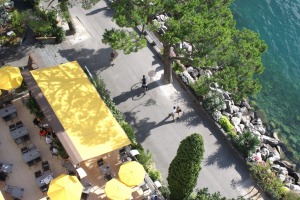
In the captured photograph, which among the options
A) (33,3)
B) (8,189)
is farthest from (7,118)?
(33,3)

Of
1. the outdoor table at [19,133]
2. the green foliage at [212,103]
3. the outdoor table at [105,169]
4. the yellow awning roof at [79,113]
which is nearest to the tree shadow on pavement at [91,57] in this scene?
the yellow awning roof at [79,113]

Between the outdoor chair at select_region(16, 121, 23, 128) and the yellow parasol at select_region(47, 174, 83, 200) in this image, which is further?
the outdoor chair at select_region(16, 121, 23, 128)

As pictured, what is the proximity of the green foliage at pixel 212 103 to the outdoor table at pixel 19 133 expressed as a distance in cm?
1416

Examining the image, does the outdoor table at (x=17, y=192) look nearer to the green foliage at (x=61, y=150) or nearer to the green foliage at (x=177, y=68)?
the green foliage at (x=61, y=150)

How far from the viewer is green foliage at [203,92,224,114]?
34.7 metres

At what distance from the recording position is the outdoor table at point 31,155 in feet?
94.3

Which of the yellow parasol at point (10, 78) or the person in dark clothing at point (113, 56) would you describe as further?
the person in dark clothing at point (113, 56)

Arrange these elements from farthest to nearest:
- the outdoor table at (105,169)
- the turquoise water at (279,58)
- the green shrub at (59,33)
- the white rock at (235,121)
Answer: the turquoise water at (279,58), the green shrub at (59,33), the white rock at (235,121), the outdoor table at (105,169)

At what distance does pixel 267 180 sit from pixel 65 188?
14.6 meters

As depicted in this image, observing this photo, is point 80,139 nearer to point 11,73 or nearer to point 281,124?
point 11,73

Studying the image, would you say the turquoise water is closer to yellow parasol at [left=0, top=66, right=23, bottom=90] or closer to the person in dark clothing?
the person in dark clothing

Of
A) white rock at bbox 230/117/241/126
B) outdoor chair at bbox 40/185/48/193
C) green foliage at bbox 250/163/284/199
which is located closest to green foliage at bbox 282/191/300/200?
green foliage at bbox 250/163/284/199

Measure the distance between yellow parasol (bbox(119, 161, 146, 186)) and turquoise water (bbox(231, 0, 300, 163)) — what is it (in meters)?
16.6

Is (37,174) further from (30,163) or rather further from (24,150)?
(24,150)
